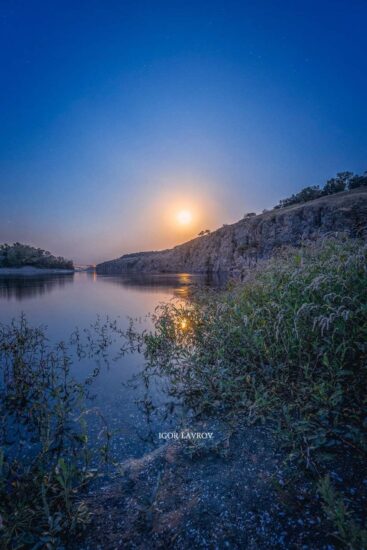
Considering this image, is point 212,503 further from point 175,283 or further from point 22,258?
point 22,258

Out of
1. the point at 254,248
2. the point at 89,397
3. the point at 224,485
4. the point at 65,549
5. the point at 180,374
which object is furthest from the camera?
the point at 254,248

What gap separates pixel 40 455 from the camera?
11.2 ft

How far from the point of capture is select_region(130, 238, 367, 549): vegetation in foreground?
10.5 ft

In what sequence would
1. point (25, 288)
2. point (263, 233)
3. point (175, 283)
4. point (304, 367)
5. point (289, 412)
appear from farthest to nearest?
point (263, 233) < point (175, 283) < point (25, 288) < point (289, 412) < point (304, 367)

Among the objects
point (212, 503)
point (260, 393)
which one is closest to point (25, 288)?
point (260, 393)

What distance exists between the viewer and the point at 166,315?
10.0m

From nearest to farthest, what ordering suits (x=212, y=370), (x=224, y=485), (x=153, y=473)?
(x=224, y=485) < (x=153, y=473) < (x=212, y=370)

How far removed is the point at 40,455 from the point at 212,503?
2407 millimetres

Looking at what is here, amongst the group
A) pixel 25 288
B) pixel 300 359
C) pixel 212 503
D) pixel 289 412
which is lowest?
pixel 25 288

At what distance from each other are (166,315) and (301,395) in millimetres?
6536

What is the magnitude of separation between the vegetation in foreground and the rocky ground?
0.25 meters

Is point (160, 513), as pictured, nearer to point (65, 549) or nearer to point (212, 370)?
point (65, 549)

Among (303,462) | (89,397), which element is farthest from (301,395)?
(89,397)

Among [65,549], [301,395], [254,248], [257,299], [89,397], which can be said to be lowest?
[89,397]
